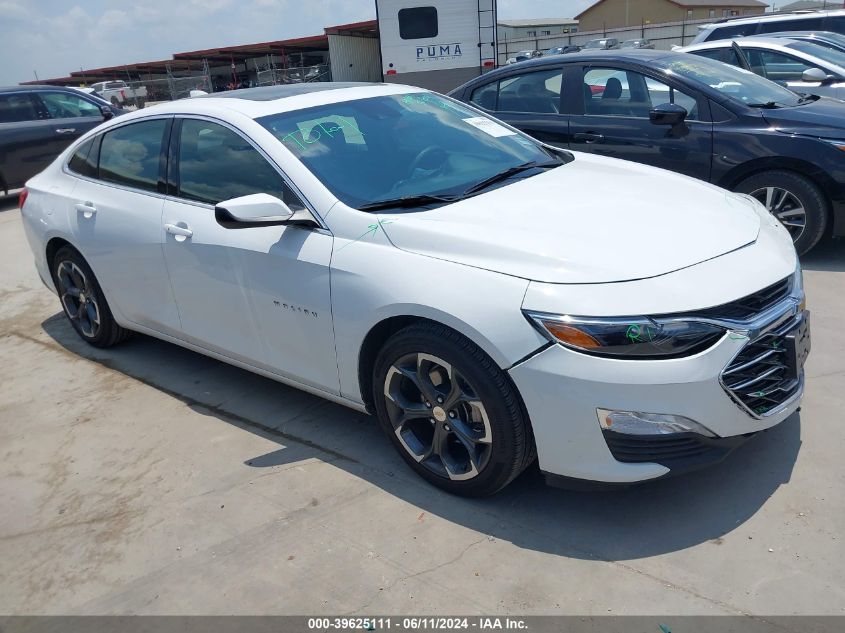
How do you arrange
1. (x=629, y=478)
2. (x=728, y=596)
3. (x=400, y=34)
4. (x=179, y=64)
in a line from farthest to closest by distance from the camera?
(x=179, y=64) → (x=400, y=34) → (x=629, y=478) → (x=728, y=596)

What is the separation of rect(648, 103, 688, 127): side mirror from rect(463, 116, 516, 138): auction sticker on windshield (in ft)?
6.11

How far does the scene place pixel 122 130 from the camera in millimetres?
4430

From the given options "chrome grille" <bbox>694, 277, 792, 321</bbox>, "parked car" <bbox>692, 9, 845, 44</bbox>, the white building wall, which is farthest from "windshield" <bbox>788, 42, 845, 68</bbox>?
the white building wall

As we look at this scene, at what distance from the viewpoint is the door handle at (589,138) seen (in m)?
6.06

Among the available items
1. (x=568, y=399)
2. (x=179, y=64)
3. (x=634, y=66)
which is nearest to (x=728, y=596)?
(x=568, y=399)

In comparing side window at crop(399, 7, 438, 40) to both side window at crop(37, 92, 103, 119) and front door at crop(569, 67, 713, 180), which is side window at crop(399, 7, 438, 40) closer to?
side window at crop(37, 92, 103, 119)

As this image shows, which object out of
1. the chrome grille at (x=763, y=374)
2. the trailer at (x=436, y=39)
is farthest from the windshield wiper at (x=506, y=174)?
the trailer at (x=436, y=39)

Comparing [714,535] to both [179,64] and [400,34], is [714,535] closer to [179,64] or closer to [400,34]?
[400,34]

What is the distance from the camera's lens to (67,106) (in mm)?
11188

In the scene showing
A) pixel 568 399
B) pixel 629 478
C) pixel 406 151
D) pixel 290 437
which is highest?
pixel 406 151

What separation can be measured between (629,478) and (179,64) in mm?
43580

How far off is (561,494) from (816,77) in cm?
719

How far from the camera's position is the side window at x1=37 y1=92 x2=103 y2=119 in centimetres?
1098
